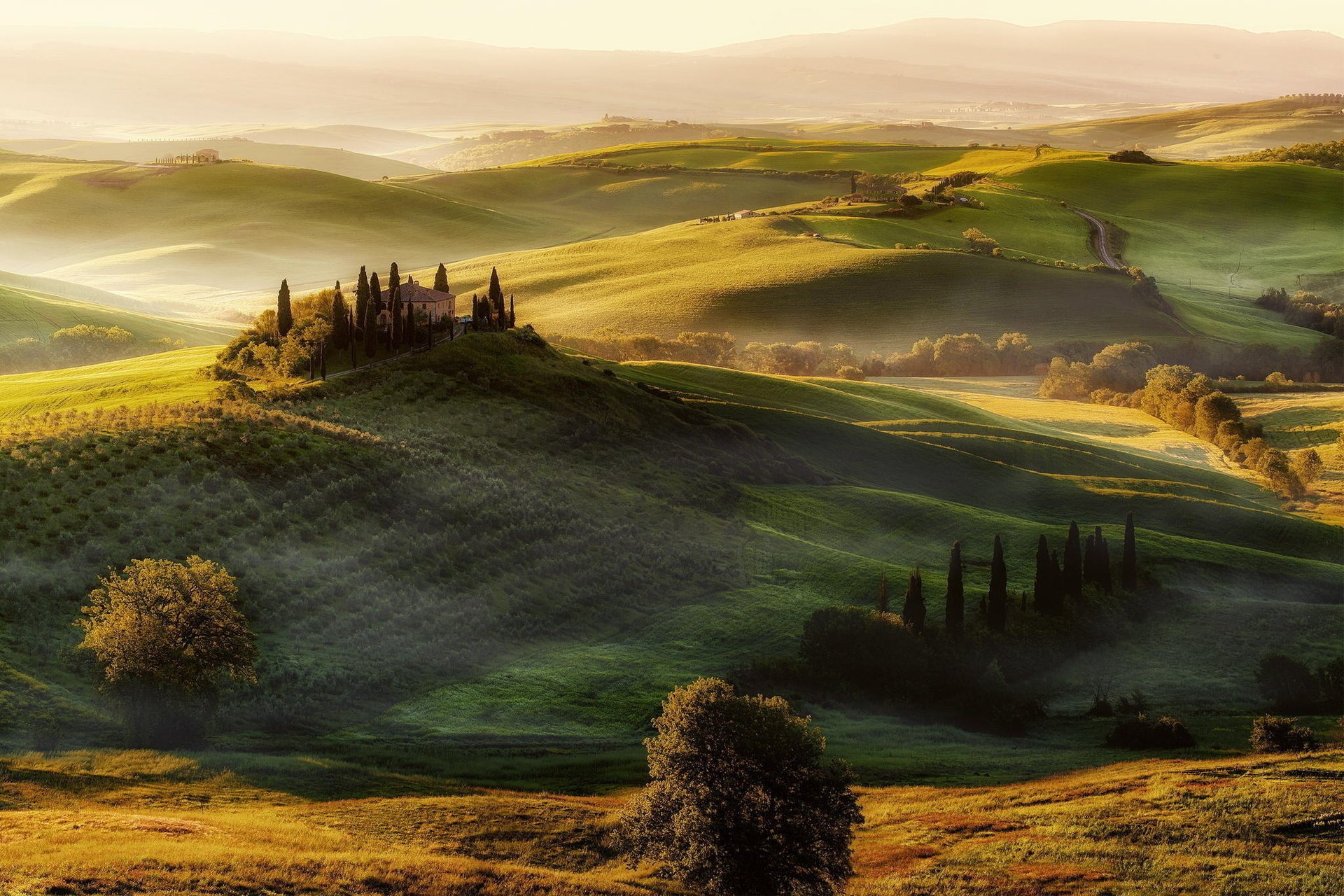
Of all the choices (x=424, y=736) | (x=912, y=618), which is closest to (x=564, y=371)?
(x=912, y=618)

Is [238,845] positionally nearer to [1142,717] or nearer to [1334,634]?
[1142,717]

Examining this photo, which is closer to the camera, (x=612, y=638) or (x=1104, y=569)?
(x=612, y=638)

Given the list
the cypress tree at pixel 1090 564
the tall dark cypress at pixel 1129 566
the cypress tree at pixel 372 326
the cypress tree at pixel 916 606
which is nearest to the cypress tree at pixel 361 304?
the cypress tree at pixel 372 326

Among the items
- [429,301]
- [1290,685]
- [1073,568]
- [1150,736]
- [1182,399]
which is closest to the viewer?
[1150,736]

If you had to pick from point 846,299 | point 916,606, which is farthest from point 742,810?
point 846,299

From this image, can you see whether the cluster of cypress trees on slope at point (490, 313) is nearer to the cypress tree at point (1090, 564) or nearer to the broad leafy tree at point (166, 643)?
the cypress tree at point (1090, 564)

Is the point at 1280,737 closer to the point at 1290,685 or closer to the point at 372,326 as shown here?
the point at 1290,685

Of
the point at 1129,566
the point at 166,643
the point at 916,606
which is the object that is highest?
the point at 166,643
